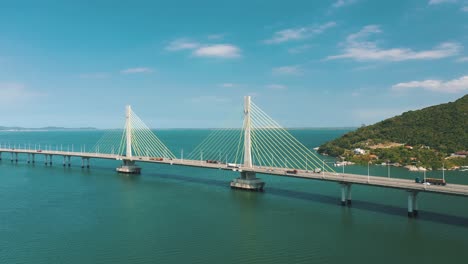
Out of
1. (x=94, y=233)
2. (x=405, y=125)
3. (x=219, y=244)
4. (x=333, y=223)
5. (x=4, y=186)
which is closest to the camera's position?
(x=219, y=244)

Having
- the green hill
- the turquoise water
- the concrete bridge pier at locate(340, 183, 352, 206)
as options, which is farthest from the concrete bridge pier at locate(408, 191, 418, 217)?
the green hill

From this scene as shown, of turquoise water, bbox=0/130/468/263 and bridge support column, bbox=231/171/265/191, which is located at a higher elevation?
bridge support column, bbox=231/171/265/191

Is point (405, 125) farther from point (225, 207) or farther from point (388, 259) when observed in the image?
point (388, 259)

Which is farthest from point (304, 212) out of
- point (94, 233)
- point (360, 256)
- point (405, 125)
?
point (405, 125)

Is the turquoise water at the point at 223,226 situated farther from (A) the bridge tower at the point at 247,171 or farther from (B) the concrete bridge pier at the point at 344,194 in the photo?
(A) the bridge tower at the point at 247,171

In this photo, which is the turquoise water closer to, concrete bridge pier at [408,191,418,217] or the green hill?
concrete bridge pier at [408,191,418,217]

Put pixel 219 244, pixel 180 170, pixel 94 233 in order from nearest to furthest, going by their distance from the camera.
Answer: pixel 219 244
pixel 94 233
pixel 180 170

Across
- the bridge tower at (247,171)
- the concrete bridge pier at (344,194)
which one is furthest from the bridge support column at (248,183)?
the concrete bridge pier at (344,194)
